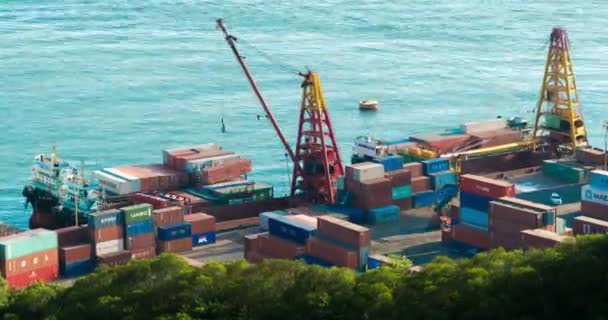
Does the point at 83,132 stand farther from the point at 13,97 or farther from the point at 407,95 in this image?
the point at 407,95

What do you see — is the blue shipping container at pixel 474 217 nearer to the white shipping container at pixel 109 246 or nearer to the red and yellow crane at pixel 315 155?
the red and yellow crane at pixel 315 155

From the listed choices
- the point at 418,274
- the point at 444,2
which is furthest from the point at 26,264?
the point at 444,2

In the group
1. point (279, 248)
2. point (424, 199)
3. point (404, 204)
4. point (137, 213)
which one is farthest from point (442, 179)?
point (137, 213)

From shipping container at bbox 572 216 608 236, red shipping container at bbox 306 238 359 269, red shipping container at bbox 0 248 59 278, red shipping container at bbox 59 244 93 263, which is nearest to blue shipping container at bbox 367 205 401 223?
red shipping container at bbox 306 238 359 269

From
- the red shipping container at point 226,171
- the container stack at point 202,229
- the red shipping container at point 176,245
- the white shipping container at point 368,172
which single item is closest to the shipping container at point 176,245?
the red shipping container at point 176,245

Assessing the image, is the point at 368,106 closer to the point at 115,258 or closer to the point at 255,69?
the point at 255,69

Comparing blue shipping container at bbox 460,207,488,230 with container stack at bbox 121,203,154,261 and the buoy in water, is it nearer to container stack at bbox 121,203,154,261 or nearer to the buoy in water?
container stack at bbox 121,203,154,261

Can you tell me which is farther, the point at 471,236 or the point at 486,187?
the point at 486,187
